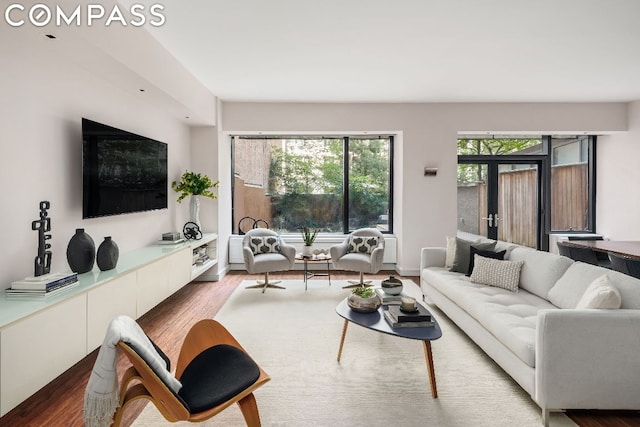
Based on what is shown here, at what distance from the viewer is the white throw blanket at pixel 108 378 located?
1452mm

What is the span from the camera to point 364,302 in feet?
8.64

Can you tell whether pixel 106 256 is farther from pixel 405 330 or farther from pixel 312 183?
pixel 312 183

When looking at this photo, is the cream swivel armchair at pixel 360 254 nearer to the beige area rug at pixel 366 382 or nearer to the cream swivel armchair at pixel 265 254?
the cream swivel armchair at pixel 265 254

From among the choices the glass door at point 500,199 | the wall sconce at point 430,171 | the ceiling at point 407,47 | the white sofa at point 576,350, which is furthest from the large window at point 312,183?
the white sofa at point 576,350

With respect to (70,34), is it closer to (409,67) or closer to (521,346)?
(409,67)

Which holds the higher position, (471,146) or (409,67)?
(409,67)

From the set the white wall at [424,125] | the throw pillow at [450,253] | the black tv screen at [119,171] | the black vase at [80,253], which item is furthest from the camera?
the white wall at [424,125]

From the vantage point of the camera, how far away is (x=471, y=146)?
19.4ft

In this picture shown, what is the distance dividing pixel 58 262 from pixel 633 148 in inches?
301

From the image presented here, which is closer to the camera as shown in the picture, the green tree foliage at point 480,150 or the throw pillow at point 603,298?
the throw pillow at point 603,298

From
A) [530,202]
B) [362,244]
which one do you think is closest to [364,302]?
[362,244]

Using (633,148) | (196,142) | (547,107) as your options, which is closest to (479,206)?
(547,107)

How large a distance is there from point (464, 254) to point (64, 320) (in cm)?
357

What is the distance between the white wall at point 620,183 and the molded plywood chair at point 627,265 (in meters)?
3.12
